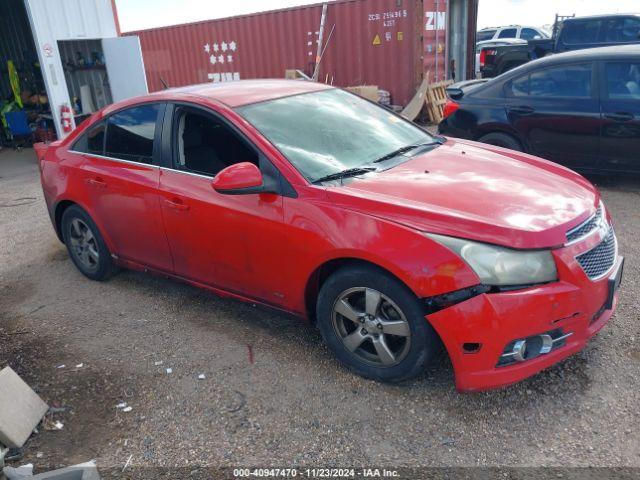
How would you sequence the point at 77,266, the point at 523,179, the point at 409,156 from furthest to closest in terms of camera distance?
the point at 77,266, the point at 409,156, the point at 523,179

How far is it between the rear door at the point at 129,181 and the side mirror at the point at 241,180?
0.88 m

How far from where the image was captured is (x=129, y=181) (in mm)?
3971

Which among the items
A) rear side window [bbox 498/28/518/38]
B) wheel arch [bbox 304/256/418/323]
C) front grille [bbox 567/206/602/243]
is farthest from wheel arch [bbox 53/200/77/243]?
rear side window [bbox 498/28/518/38]

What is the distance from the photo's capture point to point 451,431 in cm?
267

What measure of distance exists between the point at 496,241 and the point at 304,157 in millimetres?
1268

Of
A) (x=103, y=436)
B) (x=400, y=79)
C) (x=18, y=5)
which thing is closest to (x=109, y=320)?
(x=103, y=436)

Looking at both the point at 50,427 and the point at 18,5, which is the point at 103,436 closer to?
the point at 50,427

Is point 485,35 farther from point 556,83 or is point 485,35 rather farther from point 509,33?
point 556,83

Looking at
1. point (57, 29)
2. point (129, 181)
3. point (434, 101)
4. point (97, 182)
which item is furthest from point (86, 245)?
point (434, 101)

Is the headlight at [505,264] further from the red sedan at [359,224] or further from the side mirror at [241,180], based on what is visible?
the side mirror at [241,180]

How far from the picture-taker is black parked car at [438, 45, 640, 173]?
570 centimetres

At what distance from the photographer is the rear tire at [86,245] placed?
4508 millimetres

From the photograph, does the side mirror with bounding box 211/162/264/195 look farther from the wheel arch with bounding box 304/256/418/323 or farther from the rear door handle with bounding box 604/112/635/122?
the rear door handle with bounding box 604/112/635/122

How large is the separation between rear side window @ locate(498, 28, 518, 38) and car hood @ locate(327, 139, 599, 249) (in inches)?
711
